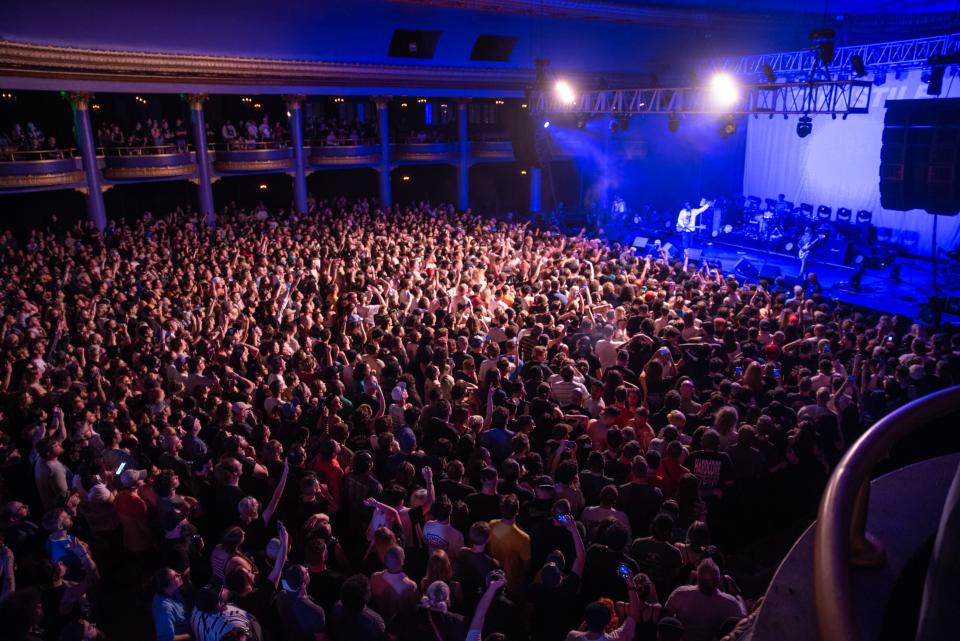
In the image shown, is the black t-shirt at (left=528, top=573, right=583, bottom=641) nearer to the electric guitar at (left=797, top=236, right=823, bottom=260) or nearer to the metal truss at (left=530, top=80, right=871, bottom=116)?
the metal truss at (left=530, top=80, right=871, bottom=116)

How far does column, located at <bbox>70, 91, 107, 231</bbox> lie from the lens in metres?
15.6

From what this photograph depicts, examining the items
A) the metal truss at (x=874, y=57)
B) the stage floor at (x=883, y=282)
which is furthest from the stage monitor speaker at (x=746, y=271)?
the metal truss at (x=874, y=57)

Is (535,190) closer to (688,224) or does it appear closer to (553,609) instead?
(688,224)

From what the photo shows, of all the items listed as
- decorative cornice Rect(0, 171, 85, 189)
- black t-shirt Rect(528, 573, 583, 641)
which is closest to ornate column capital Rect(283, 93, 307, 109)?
decorative cornice Rect(0, 171, 85, 189)

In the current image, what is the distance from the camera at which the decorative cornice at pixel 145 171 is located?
1669 centimetres

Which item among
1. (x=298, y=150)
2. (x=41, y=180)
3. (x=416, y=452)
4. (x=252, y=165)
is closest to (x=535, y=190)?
(x=298, y=150)

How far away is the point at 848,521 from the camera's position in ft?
4.30

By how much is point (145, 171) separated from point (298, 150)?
432 cm

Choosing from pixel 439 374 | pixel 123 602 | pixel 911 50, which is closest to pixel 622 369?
pixel 439 374

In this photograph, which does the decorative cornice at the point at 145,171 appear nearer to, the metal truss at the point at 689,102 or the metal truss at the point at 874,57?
the metal truss at the point at 689,102

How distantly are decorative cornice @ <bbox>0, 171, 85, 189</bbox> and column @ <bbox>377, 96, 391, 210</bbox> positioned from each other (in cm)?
806

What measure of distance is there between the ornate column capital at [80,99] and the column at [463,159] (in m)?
10.8

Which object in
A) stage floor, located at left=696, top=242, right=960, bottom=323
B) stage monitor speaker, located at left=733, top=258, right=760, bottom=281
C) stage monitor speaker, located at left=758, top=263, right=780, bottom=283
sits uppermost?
stage monitor speaker, located at left=758, top=263, right=780, bottom=283

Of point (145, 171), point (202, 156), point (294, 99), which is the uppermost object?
point (294, 99)
